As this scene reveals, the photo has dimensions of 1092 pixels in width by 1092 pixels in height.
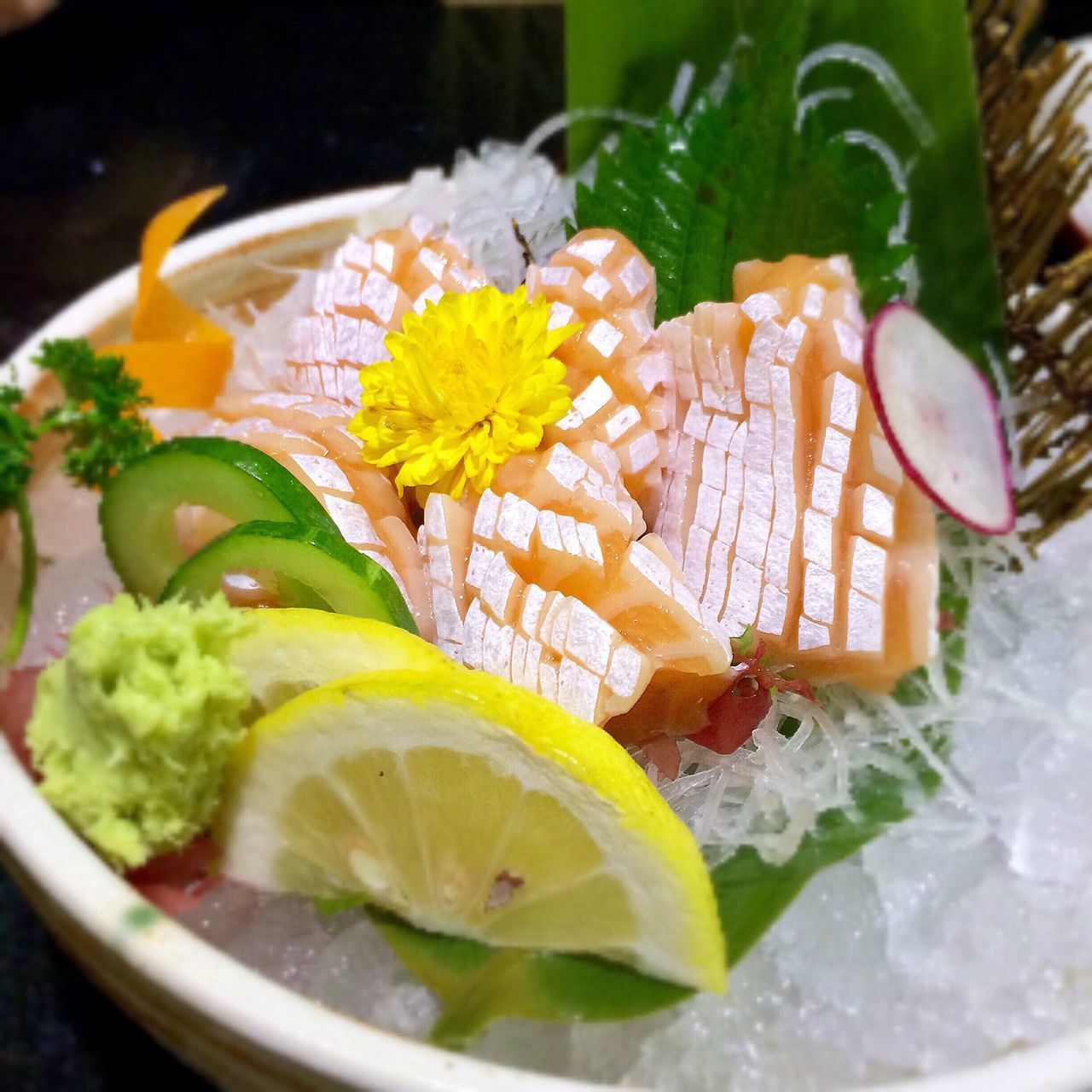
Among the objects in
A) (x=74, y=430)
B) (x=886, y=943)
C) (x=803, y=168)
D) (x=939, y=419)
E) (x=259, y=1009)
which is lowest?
(x=886, y=943)

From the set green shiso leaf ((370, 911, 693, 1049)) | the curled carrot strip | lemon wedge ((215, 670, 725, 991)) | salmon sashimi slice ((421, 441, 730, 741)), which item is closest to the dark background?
the curled carrot strip

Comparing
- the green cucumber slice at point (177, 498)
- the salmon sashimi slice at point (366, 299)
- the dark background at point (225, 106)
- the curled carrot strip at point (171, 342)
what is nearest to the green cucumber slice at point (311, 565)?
the green cucumber slice at point (177, 498)

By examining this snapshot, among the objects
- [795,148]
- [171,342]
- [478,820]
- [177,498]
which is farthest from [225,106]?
[478,820]

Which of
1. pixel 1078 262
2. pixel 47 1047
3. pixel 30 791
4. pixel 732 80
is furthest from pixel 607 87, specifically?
pixel 47 1047

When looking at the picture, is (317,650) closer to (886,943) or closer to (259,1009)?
(259,1009)

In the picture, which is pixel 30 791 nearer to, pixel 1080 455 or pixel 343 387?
pixel 343 387

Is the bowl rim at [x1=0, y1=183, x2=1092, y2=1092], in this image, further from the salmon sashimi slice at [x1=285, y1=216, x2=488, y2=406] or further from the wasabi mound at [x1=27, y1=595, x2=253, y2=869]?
the salmon sashimi slice at [x1=285, y1=216, x2=488, y2=406]
